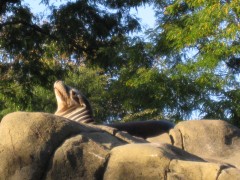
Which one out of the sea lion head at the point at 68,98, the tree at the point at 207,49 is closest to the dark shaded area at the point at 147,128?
the sea lion head at the point at 68,98

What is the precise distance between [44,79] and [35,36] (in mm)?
962

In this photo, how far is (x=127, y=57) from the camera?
1950 cm

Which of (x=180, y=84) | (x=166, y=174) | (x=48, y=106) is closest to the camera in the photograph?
(x=166, y=174)

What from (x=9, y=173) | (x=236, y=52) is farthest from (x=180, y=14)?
(x=9, y=173)

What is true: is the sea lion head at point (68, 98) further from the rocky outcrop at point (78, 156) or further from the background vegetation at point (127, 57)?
the background vegetation at point (127, 57)

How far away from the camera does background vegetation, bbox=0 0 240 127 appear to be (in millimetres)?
18016

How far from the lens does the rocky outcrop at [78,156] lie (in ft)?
25.7


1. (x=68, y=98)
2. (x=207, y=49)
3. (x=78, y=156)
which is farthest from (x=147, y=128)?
(x=207, y=49)

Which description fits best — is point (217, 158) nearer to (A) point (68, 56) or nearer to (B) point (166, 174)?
(B) point (166, 174)

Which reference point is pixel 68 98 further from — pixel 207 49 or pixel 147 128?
pixel 207 49

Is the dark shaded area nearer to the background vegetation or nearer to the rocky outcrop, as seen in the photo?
the rocky outcrop

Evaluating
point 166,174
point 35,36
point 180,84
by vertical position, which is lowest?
point 166,174

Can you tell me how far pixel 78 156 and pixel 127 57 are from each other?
11.4 m

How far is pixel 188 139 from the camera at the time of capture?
10781mm
